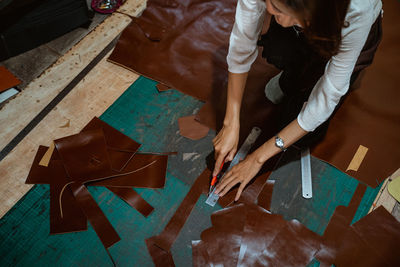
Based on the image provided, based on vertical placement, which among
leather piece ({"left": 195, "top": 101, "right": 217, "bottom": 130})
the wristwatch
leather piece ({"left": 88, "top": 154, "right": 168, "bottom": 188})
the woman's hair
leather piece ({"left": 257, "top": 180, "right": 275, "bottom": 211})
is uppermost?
the woman's hair

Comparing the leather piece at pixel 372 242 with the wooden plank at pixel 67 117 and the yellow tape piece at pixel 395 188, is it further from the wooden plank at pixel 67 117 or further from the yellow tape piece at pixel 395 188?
the wooden plank at pixel 67 117

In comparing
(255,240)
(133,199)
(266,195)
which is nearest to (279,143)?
(266,195)

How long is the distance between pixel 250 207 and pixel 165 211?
440 mm

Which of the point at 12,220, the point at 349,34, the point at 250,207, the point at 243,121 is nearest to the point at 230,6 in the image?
the point at 243,121

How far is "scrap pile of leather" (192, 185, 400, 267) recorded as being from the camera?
1442 mm

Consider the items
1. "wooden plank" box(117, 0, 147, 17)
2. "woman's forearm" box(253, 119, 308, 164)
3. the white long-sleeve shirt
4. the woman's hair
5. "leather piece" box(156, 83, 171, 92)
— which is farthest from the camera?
"wooden plank" box(117, 0, 147, 17)

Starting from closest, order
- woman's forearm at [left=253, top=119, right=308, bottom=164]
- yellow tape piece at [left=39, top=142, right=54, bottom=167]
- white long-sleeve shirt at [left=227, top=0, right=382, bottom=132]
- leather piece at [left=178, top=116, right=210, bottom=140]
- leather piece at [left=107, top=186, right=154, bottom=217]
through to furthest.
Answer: white long-sleeve shirt at [left=227, top=0, right=382, bottom=132] → woman's forearm at [left=253, top=119, right=308, bottom=164] → leather piece at [left=107, top=186, right=154, bottom=217] → yellow tape piece at [left=39, top=142, right=54, bottom=167] → leather piece at [left=178, top=116, right=210, bottom=140]

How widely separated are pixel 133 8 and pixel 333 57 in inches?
67.6

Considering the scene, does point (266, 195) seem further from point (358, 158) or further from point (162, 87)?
point (162, 87)

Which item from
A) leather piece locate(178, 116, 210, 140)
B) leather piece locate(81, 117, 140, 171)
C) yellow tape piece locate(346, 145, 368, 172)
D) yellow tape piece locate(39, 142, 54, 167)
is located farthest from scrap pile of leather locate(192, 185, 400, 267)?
yellow tape piece locate(39, 142, 54, 167)

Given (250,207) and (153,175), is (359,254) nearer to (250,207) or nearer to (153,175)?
(250,207)

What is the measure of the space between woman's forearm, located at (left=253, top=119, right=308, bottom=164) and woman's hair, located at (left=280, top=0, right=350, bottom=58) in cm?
40

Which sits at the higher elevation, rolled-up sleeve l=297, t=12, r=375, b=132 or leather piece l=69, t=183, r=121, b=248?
rolled-up sleeve l=297, t=12, r=375, b=132

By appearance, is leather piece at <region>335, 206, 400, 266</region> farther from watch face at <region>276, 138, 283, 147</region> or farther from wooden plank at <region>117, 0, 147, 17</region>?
wooden plank at <region>117, 0, 147, 17</region>
